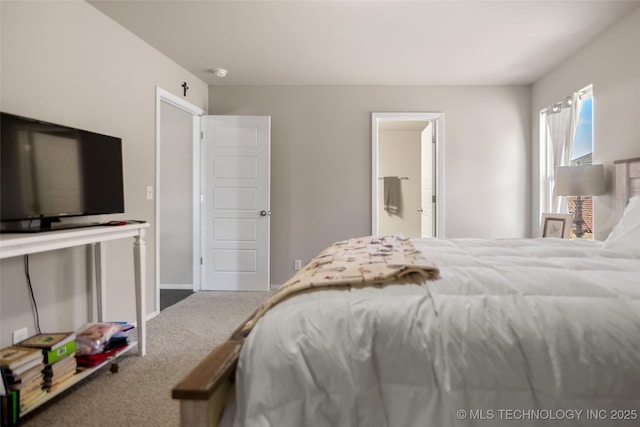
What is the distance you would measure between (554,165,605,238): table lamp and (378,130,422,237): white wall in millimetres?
3408

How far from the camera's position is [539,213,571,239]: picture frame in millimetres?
3218

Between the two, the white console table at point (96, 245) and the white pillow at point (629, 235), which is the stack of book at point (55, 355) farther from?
the white pillow at point (629, 235)

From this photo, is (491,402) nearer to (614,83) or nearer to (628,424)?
(628,424)

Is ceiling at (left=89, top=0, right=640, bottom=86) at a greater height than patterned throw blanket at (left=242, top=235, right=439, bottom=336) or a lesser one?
greater

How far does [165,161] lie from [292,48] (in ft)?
7.00

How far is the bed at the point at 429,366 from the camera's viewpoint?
0.90m

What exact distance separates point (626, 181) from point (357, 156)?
8.26 feet

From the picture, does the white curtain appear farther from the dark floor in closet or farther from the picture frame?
the dark floor in closet

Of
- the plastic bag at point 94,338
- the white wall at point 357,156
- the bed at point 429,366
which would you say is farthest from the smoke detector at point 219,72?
the bed at point 429,366

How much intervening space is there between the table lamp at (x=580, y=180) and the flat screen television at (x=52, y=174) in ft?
11.8

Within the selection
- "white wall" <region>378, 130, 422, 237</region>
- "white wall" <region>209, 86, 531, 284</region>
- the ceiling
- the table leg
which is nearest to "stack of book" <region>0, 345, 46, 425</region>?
the table leg

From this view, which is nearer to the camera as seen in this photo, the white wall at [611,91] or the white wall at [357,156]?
the white wall at [611,91]

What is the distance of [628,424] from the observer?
2.94 ft

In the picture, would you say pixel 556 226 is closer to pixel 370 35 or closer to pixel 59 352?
pixel 370 35
